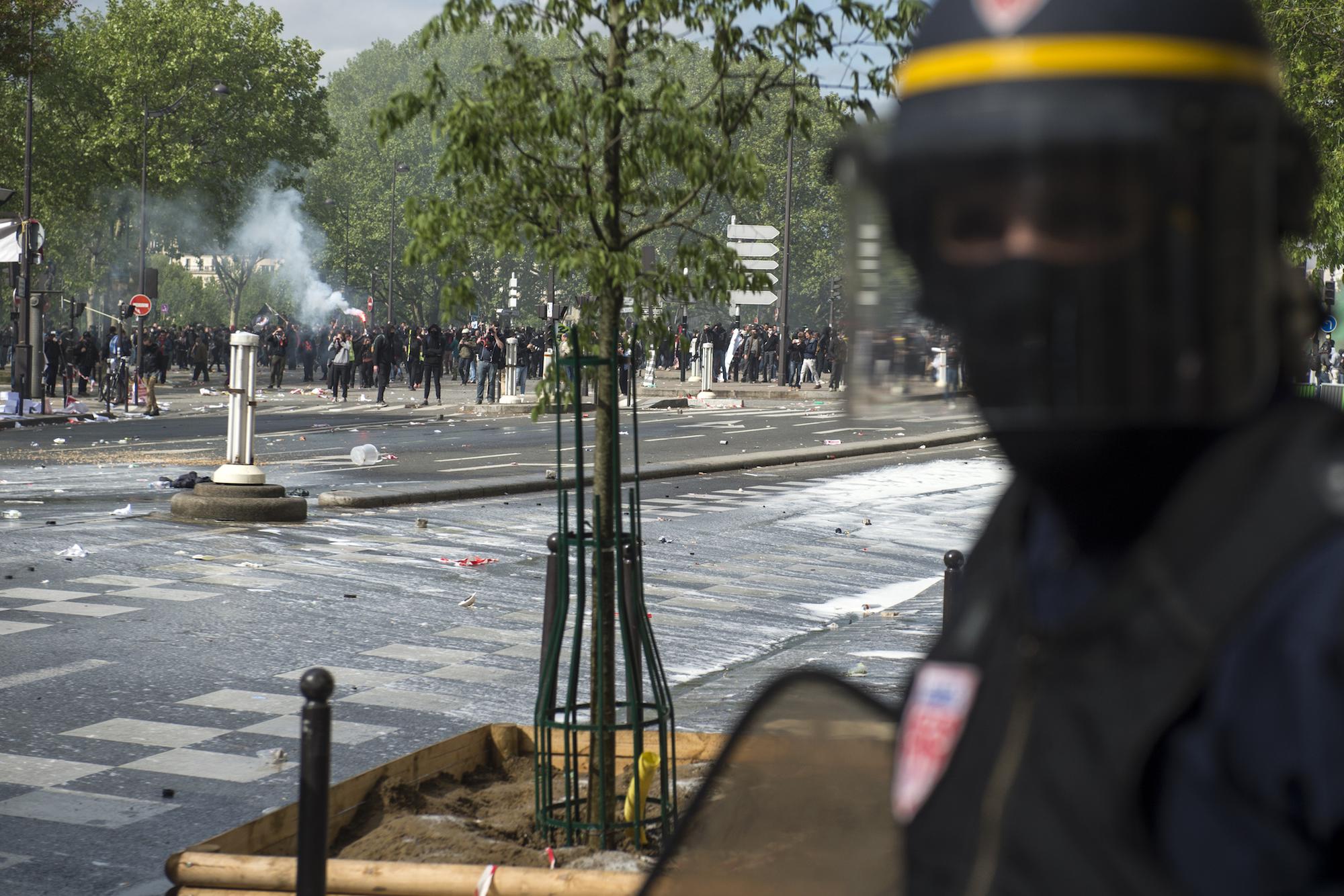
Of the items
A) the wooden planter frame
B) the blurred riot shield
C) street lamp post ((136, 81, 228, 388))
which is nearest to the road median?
the wooden planter frame

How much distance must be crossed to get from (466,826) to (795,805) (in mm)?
3664

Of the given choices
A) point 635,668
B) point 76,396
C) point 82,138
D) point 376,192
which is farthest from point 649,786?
point 376,192

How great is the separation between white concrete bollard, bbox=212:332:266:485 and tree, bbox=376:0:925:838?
311 inches

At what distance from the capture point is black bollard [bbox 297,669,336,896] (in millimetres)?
3803

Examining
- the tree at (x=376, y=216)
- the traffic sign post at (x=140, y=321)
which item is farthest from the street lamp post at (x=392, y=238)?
the traffic sign post at (x=140, y=321)

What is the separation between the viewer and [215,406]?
35188mm

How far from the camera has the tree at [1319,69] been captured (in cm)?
1744

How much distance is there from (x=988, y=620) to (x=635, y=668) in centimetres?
395

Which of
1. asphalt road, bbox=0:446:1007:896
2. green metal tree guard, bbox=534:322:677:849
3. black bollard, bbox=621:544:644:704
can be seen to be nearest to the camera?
green metal tree guard, bbox=534:322:677:849

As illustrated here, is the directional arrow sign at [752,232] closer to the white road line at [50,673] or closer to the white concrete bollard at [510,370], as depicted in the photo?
the white concrete bollard at [510,370]

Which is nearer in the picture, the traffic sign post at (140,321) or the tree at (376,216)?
the traffic sign post at (140,321)

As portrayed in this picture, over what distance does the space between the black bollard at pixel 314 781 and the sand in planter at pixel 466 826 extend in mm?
897

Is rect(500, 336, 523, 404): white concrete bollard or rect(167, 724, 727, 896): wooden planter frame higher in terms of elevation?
rect(500, 336, 523, 404): white concrete bollard

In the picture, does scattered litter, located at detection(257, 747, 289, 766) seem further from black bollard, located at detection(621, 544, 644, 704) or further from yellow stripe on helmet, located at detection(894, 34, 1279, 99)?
yellow stripe on helmet, located at detection(894, 34, 1279, 99)
